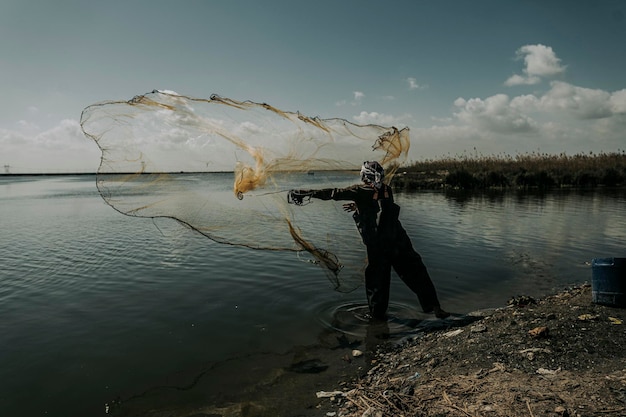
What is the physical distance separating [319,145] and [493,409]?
454cm

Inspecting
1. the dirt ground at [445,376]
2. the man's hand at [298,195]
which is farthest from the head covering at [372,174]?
the dirt ground at [445,376]

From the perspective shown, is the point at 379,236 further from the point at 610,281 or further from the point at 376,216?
the point at 610,281

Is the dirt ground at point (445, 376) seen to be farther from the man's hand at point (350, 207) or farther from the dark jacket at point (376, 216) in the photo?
the man's hand at point (350, 207)

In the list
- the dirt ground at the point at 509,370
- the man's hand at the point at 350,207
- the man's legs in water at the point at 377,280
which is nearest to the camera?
the dirt ground at the point at 509,370

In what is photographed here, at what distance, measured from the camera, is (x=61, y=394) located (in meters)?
5.64

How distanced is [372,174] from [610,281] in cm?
377

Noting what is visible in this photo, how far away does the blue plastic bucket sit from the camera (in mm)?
6219

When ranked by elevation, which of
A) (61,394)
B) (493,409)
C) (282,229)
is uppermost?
(282,229)

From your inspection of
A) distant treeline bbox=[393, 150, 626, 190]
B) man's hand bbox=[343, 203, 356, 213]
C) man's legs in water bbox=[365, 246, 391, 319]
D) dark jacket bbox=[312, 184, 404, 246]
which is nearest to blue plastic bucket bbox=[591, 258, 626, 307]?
dark jacket bbox=[312, 184, 404, 246]

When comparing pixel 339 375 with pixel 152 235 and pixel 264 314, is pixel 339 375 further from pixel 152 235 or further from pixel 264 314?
pixel 152 235

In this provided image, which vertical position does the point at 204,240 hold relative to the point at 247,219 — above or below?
below

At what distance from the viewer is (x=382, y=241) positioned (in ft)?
23.8

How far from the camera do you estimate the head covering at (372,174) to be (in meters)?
7.02

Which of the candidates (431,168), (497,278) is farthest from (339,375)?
(431,168)
